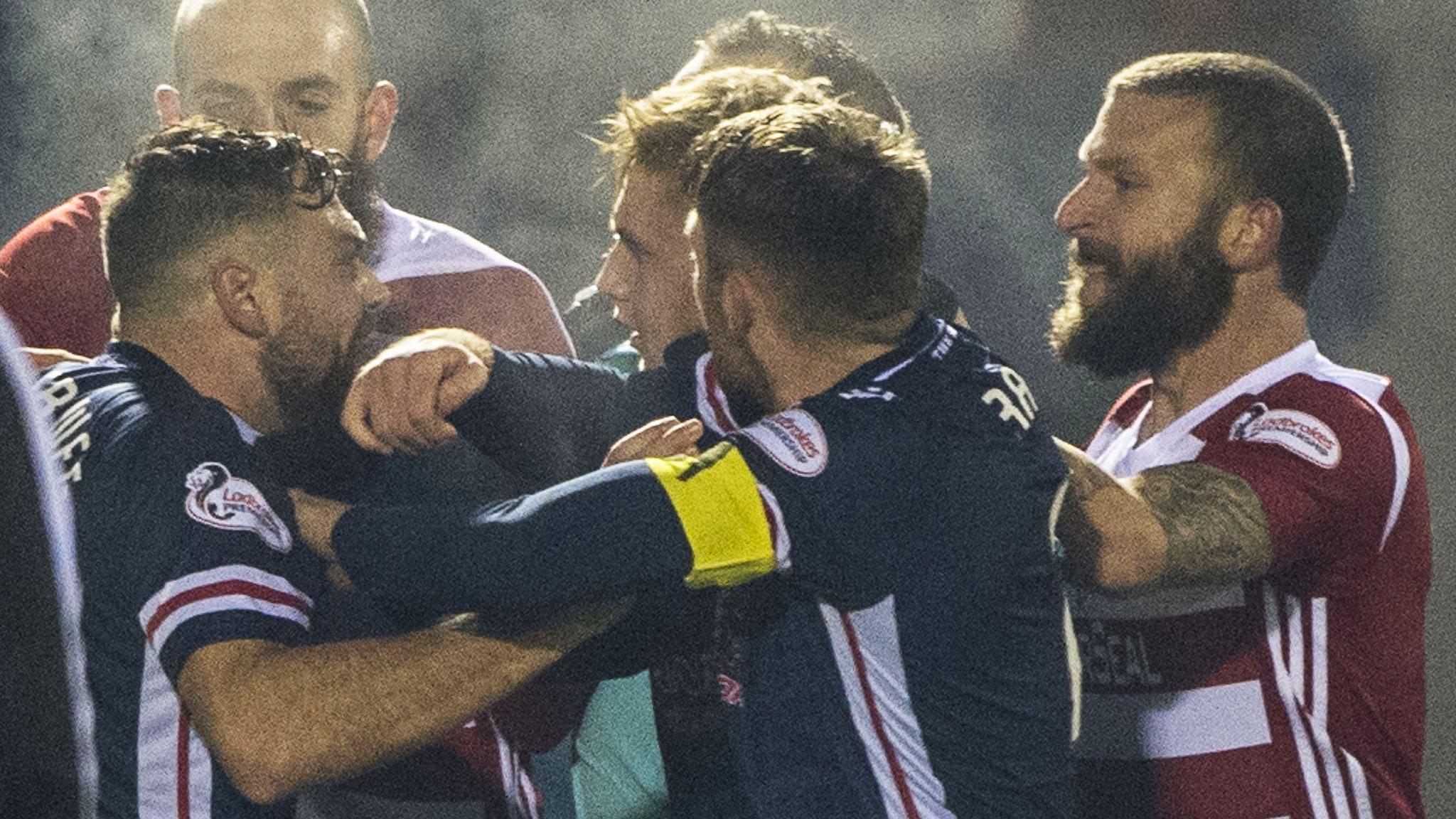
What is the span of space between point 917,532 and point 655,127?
88 cm

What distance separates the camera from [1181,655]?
2.24m

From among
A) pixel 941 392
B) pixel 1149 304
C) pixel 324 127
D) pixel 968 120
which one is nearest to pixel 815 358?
pixel 941 392

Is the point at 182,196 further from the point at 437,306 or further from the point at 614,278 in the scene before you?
the point at 437,306

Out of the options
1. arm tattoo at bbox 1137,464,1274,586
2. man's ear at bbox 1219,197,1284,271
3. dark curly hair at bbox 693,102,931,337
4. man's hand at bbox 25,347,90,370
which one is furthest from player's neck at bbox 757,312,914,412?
man's hand at bbox 25,347,90,370

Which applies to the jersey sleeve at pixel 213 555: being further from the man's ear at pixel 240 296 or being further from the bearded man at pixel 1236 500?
the bearded man at pixel 1236 500

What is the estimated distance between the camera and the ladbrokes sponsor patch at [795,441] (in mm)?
1623

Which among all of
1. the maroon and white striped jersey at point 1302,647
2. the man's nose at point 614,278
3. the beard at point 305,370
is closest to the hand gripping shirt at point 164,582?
the beard at point 305,370

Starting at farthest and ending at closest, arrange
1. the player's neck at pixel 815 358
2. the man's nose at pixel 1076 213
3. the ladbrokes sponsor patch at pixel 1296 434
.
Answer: the man's nose at pixel 1076 213 < the ladbrokes sponsor patch at pixel 1296 434 < the player's neck at pixel 815 358

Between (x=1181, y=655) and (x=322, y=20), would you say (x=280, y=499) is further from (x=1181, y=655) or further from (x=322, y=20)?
(x=322, y=20)

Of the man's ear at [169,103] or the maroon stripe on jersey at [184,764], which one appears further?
the man's ear at [169,103]

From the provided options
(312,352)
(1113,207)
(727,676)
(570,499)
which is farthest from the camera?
(1113,207)

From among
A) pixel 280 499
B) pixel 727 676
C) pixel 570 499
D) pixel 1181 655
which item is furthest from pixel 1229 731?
pixel 280 499

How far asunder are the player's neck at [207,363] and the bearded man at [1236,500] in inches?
40.9

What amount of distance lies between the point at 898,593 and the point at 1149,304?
0.99m
